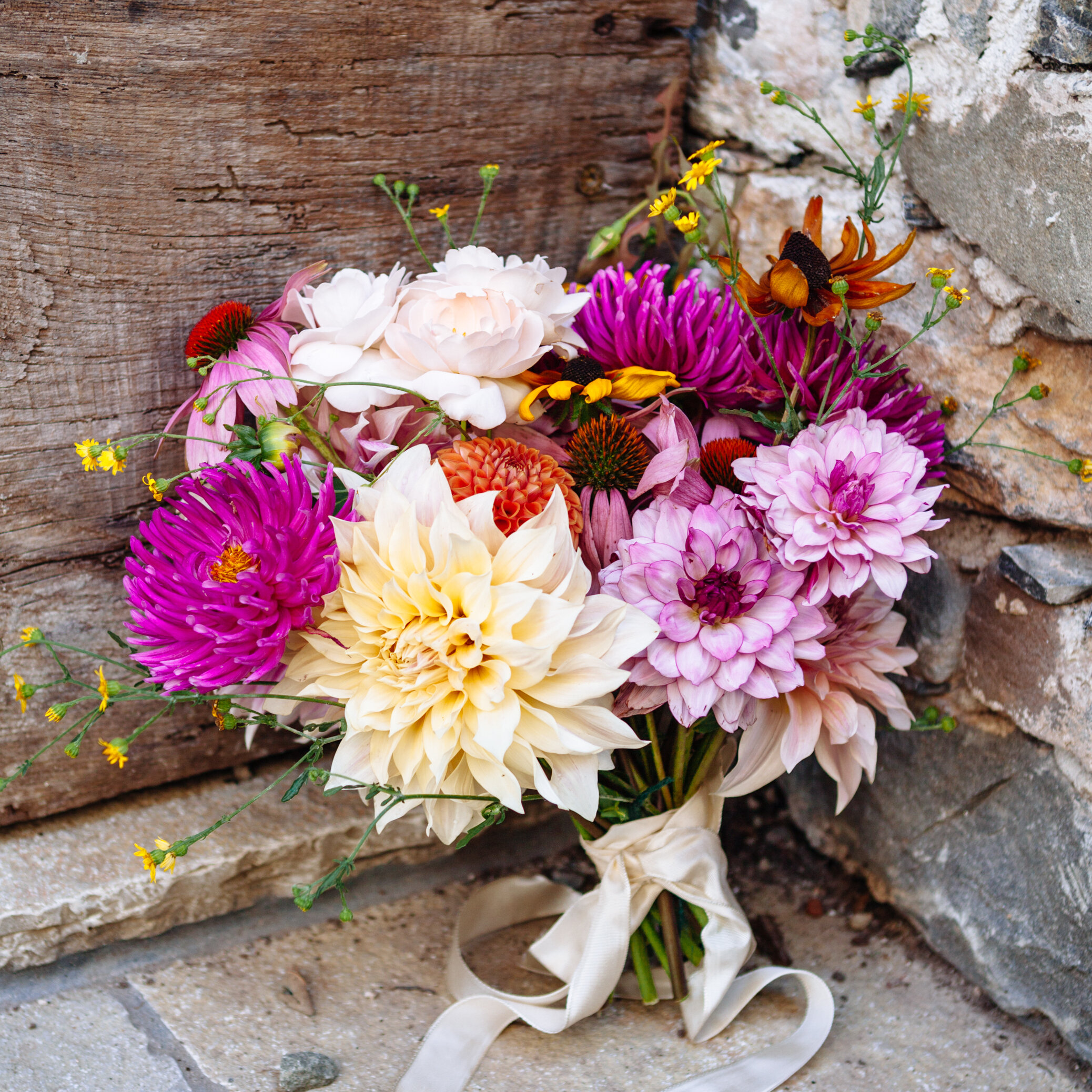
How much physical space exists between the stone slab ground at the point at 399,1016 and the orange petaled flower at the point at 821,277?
82 cm

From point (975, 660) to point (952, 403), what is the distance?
0.31 m

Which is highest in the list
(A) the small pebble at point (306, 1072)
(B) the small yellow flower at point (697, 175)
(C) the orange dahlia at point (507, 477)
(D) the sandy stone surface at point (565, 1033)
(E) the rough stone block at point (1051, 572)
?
(B) the small yellow flower at point (697, 175)

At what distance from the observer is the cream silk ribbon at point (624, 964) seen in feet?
3.48

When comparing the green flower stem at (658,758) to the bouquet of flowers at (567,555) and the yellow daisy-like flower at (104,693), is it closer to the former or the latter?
the bouquet of flowers at (567,555)

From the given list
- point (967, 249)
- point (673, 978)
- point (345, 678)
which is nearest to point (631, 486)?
point (345, 678)

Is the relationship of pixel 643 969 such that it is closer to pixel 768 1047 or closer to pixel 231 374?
pixel 768 1047

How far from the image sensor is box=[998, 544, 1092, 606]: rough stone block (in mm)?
1040

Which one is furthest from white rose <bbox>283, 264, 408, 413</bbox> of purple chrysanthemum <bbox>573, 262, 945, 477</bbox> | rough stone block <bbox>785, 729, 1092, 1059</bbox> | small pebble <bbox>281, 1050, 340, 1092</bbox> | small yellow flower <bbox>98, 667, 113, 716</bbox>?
rough stone block <bbox>785, 729, 1092, 1059</bbox>

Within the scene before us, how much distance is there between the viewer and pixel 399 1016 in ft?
3.79

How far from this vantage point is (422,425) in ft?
3.25

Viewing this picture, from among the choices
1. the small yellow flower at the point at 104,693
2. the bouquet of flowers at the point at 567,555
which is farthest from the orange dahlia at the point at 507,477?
the small yellow flower at the point at 104,693

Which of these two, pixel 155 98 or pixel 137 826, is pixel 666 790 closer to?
pixel 137 826

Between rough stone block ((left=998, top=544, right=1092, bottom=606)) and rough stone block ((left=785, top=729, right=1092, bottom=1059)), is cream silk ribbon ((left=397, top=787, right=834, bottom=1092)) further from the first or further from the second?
rough stone block ((left=998, top=544, right=1092, bottom=606))

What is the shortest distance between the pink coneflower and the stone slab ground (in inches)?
24.6
